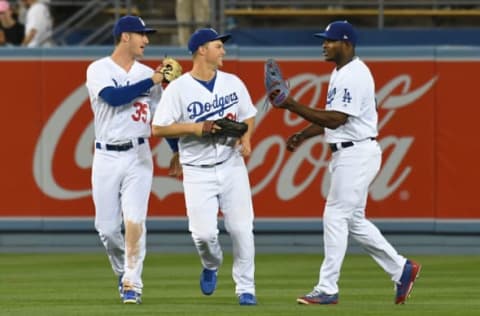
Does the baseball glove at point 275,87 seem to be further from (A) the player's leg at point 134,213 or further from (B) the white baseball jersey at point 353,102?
(A) the player's leg at point 134,213

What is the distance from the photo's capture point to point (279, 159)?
18031mm

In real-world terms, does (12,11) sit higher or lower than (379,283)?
higher

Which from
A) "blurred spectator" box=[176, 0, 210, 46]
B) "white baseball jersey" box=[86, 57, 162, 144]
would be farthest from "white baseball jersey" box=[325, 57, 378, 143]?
"blurred spectator" box=[176, 0, 210, 46]

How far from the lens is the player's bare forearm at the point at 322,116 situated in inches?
445

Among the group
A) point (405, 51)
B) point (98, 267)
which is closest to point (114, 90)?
point (98, 267)

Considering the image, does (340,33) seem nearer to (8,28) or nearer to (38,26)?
(38,26)


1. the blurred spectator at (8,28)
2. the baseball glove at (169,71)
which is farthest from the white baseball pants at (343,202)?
the blurred spectator at (8,28)

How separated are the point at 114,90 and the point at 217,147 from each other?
2.99 feet

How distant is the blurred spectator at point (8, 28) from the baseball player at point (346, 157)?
29.7 ft

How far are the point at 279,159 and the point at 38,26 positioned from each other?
3.78 m

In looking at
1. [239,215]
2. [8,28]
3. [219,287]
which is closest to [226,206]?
[239,215]

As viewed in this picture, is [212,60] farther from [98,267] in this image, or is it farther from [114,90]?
[98,267]

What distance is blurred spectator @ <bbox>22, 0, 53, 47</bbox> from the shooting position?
1973 centimetres

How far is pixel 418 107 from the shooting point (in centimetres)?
1781
